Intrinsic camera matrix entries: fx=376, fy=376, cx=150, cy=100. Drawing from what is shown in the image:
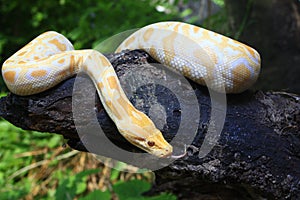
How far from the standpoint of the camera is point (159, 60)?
2033 mm

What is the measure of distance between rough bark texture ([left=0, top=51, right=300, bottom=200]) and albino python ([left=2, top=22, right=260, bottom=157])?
0.21 feet

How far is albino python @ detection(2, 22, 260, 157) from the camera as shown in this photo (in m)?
1.78

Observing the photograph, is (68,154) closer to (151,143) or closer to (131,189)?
(131,189)

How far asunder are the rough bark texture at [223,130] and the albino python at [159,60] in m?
0.06

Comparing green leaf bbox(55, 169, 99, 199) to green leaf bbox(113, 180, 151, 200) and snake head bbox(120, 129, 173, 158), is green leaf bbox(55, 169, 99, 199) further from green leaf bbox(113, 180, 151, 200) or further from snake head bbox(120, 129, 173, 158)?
snake head bbox(120, 129, 173, 158)

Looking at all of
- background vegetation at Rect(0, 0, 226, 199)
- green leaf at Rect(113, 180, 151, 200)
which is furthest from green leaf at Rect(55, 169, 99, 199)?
background vegetation at Rect(0, 0, 226, 199)

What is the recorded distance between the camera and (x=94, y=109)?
186 cm

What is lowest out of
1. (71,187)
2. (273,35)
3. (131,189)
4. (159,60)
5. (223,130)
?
(71,187)

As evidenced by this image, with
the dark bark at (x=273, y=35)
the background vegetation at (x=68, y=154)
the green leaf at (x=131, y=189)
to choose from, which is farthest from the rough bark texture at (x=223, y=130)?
the background vegetation at (x=68, y=154)

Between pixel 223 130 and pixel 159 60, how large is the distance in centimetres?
51

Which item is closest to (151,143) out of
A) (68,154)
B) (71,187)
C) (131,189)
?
(131,189)

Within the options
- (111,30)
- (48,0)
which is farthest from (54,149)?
(48,0)

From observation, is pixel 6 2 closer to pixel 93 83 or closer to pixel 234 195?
pixel 93 83

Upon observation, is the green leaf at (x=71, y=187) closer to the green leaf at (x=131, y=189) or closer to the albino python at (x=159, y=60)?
the green leaf at (x=131, y=189)
